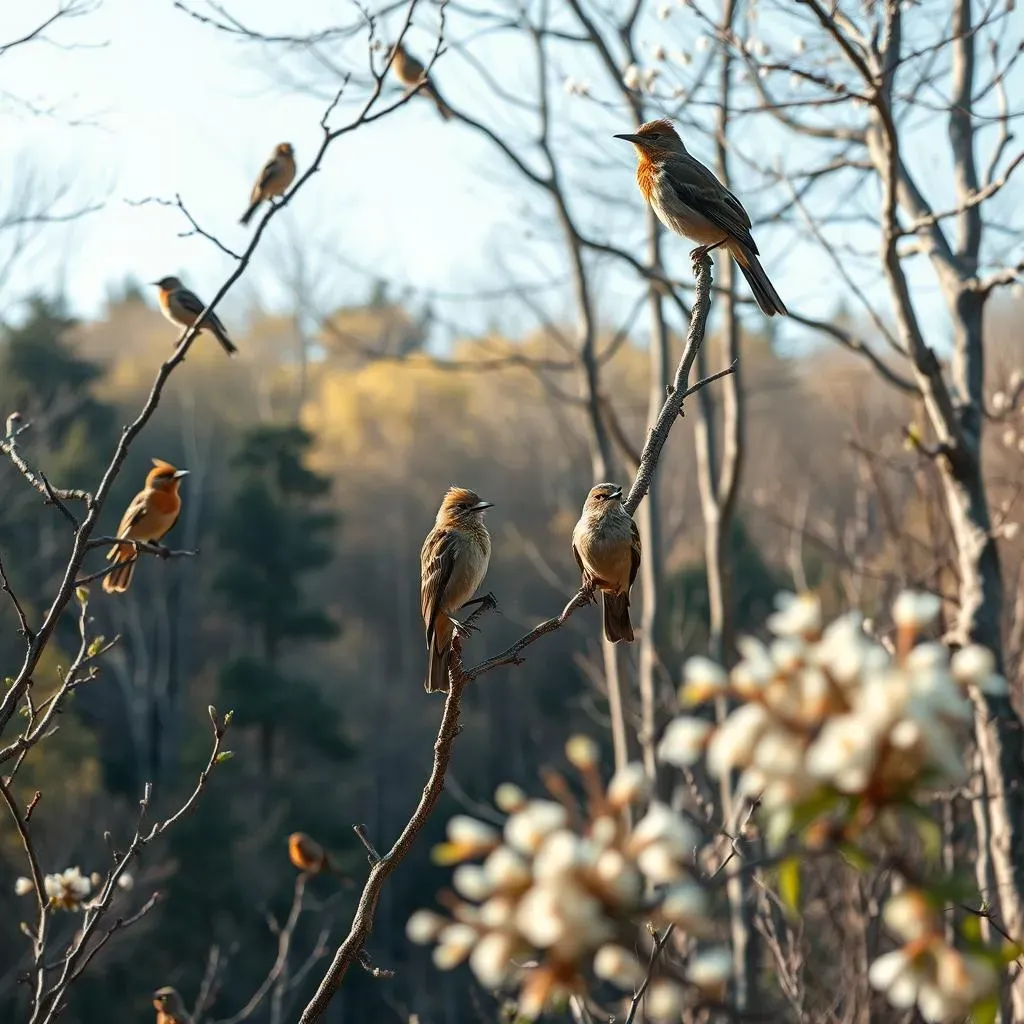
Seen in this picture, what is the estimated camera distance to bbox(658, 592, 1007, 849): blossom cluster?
46.9 inches

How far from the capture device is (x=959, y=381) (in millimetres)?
6504

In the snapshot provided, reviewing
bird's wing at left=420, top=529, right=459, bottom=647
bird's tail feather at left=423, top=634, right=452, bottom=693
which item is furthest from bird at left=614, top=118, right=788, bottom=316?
bird's tail feather at left=423, top=634, right=452, bottom=693

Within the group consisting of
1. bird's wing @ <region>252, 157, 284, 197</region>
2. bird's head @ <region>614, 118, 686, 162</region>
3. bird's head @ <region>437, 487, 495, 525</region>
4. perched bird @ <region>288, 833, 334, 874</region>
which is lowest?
perched bird @ <region>288, 833, 334, 874</region>

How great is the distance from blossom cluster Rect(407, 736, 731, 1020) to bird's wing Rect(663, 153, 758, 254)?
15.5 ft

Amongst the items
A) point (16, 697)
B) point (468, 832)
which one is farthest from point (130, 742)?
point (468, 832)

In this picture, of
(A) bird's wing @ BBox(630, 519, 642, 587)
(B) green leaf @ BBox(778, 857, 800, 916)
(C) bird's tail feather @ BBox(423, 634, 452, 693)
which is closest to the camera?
(B) green leaf @ BBox(778, 857, 800, 916)

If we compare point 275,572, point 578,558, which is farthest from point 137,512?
point 275,572

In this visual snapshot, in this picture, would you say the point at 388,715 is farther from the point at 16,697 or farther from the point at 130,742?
the point at 16,697

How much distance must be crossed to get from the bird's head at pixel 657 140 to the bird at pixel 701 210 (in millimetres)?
50

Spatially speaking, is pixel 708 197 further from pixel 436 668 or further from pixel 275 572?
pixel 275 572

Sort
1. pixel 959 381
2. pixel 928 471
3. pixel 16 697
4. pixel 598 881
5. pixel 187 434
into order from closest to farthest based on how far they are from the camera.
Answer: pixel 598 881
pixel 16 697
pixel 959 381
pixel 928 471
pixel 187 434

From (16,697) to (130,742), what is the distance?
24.7m

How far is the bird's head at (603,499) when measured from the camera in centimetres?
473

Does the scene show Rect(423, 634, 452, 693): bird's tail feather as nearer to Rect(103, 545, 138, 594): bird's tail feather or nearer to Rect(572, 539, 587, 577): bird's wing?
Rect(572, 539, 587, 577): bird's wing
